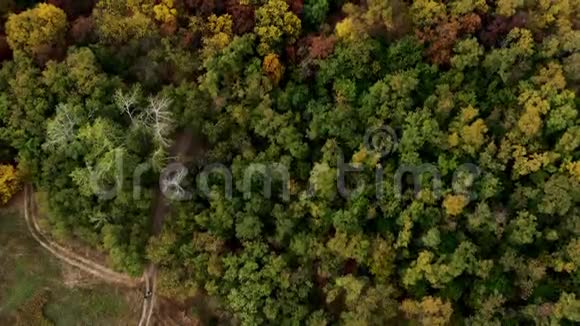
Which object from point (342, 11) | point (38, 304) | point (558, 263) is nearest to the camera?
point (558, 263)

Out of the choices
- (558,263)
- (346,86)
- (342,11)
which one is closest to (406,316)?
(558,263)

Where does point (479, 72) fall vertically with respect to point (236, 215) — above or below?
above

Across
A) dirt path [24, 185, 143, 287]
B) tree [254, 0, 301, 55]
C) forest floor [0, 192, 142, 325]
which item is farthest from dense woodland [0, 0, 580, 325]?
forest floor [0, 192, 142, 325]

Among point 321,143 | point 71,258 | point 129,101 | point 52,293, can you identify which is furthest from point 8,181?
point 321,143

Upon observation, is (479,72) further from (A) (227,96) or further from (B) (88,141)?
(B) (88,141)

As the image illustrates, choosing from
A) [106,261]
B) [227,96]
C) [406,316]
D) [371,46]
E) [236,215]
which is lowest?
[406,316]
